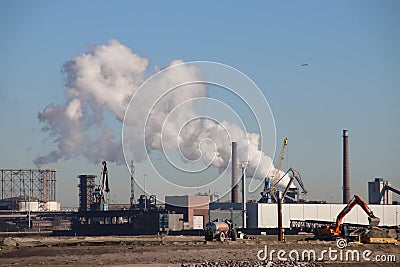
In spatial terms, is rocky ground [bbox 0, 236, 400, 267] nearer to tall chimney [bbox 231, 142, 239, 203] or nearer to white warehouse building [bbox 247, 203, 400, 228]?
white warehouse building [bbox 247, 203, 400, 228]

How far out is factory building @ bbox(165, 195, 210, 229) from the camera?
164625 mm

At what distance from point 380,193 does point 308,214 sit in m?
42.4

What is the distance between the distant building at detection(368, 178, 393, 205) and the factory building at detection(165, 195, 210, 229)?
176 feet

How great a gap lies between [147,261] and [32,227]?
456 ft

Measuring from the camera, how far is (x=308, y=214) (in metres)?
162

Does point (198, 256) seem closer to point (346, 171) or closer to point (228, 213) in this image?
point (228, 213)

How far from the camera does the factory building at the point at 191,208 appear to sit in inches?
6481

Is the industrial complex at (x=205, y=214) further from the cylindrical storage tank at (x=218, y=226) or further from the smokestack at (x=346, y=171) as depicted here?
the cylindrical storage tank at (x=218, y=226)

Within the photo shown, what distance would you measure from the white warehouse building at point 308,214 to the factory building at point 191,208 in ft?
40.8

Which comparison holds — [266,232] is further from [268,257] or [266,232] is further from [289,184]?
[268,257]

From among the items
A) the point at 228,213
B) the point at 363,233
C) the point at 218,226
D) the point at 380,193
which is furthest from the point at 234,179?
the point at 363,233

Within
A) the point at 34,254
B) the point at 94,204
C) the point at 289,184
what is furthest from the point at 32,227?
the point at 34,254

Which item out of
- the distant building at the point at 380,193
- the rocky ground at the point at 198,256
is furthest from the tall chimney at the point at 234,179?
the rocky ground at the point at 198,256

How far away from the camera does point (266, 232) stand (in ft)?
483
